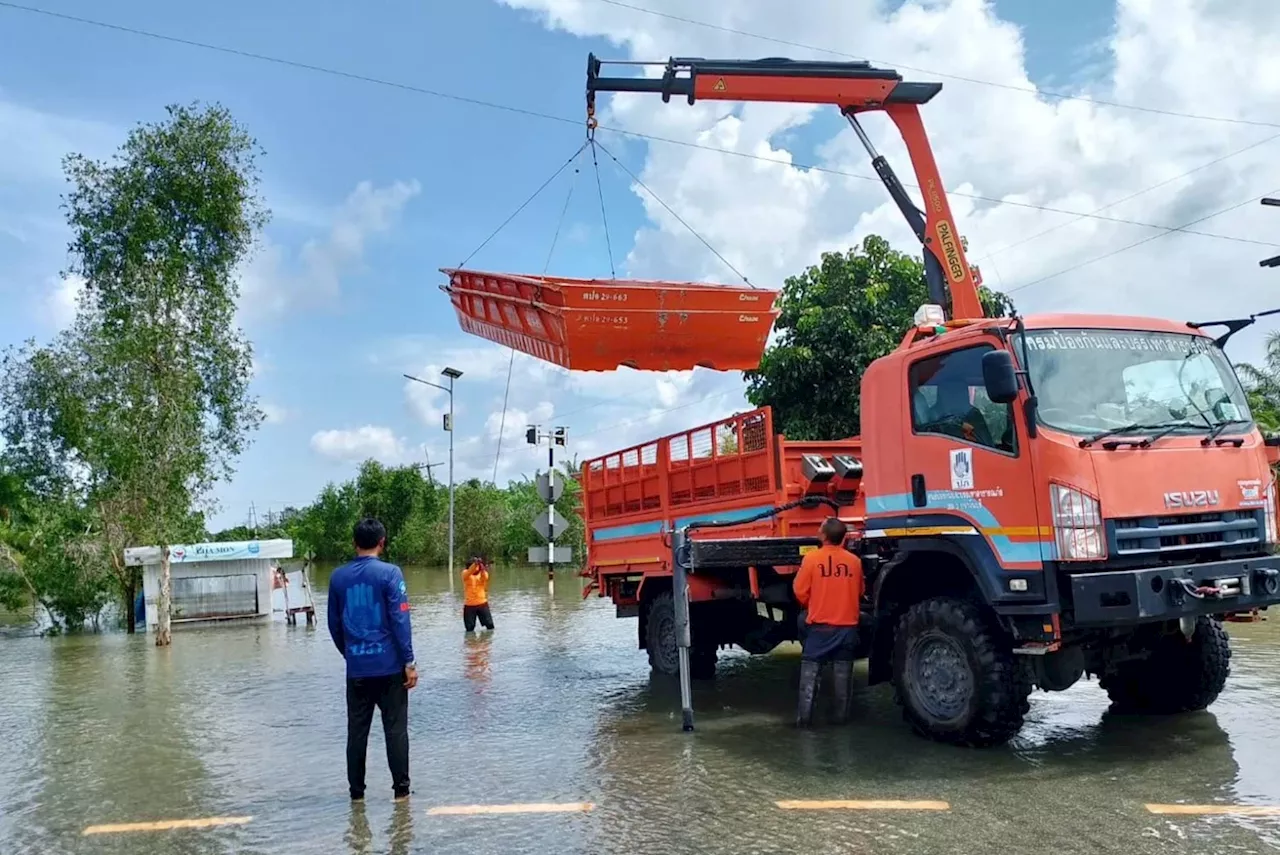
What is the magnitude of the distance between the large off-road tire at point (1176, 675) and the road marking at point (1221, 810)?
5.90ft

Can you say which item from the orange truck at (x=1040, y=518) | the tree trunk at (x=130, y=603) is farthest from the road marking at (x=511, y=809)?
the tree trunk at (x=130, y=603)

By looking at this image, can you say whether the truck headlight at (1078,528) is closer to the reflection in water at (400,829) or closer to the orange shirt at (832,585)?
the orange shirt at (832,585)

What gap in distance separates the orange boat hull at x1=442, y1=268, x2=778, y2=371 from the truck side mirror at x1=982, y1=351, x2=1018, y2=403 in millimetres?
4610

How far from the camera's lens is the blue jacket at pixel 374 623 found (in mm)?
6191

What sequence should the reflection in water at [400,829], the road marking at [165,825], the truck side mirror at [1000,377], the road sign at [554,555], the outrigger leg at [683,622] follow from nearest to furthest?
the reflection in water at [400,829], the road marking at [165,825], the truck side mirror at [1000,377], the outrigger leg at [683,622], the road sign at [554,555]

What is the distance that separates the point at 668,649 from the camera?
10.7 meters

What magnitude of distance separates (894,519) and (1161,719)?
8.19 feet

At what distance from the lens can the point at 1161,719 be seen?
25.3 ft

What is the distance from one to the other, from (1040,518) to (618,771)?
122 inches

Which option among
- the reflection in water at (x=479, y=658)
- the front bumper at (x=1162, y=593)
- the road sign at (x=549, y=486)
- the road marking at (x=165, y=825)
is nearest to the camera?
the road marking at (x=165, y=825)

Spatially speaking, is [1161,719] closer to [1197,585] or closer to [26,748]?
[1197,585]

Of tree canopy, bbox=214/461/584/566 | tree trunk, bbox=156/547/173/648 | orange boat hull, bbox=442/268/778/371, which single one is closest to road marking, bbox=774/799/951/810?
orange boat hull, bbox=442/268/778/371

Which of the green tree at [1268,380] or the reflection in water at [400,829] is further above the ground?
the green tree at [1268,380]

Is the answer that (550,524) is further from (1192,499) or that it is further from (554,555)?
(1192,499)
